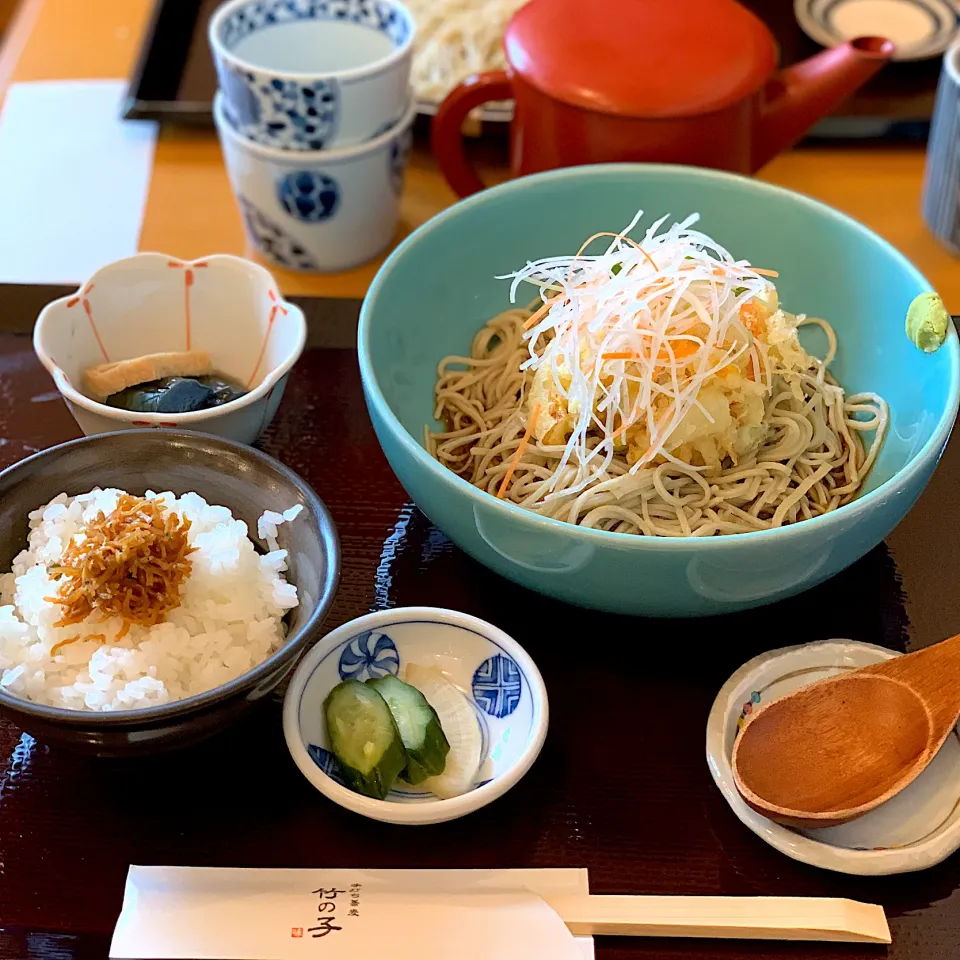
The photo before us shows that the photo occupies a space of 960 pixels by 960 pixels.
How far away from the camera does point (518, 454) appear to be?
1.29 meters

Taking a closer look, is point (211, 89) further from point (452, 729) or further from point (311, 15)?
point (452, 729)

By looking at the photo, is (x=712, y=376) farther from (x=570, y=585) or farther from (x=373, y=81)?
(x=373, y=81)

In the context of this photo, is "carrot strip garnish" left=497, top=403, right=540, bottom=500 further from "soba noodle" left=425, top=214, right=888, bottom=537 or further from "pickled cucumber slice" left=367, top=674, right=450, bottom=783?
"pickled cucumber slice" left=367, top=674, right=450, bottom=783

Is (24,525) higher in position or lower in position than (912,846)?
higher

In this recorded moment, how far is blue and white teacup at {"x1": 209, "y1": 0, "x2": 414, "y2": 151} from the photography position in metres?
1.62

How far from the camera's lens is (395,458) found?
Answer: 1.18 metres

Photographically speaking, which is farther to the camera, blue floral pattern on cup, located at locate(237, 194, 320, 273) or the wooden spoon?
blue floral pattern on cup, located at locate(237, 194, 320, 273)

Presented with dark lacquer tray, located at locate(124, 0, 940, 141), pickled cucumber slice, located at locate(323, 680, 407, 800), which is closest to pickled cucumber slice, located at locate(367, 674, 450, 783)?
pickled cucumber slice, located at locate(323, 680, 407, 800)

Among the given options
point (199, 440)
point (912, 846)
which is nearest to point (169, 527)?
point (199, 440)

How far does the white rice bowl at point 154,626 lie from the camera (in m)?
1.03

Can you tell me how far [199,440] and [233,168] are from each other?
73 centimetres

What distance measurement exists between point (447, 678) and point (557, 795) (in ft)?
0.56

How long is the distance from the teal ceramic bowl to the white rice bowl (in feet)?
0.67

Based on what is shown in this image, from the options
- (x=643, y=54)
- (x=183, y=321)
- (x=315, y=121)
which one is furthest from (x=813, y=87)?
(x=183, y=321)
